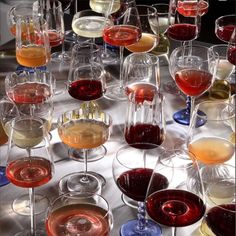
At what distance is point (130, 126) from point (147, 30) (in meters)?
0.58

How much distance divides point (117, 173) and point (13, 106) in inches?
18.2

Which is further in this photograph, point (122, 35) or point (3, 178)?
point (122, 35)

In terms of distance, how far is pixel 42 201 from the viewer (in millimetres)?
1523

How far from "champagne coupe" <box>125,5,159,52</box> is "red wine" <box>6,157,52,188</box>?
2.54 ft

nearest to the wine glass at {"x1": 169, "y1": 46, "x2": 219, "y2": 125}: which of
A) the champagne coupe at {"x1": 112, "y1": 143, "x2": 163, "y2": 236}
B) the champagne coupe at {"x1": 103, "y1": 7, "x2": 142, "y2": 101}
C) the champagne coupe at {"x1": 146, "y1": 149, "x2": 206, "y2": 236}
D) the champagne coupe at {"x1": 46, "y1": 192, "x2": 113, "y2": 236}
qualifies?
the champagne coupe at {"x1": 103, "y1": 7, "x2": 142, "y2": 101}

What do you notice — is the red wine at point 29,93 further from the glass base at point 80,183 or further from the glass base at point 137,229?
the glass base at point 137,229

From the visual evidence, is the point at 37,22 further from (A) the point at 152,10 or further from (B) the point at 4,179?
(B) the point at 4,179

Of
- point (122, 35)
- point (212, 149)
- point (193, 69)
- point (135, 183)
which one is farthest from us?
point (122, 35)

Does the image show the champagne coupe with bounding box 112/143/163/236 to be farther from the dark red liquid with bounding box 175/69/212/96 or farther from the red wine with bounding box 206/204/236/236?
the dark red liquid with bounding box 175/69/212/96

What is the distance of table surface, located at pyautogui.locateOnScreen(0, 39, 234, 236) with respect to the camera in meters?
1.45

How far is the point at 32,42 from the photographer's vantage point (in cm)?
200

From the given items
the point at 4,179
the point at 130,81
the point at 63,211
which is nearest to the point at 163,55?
the point at 130,81

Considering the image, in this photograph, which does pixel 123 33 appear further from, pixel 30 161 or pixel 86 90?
→ pixel 30 161

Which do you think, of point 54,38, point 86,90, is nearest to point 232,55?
point 86,90
